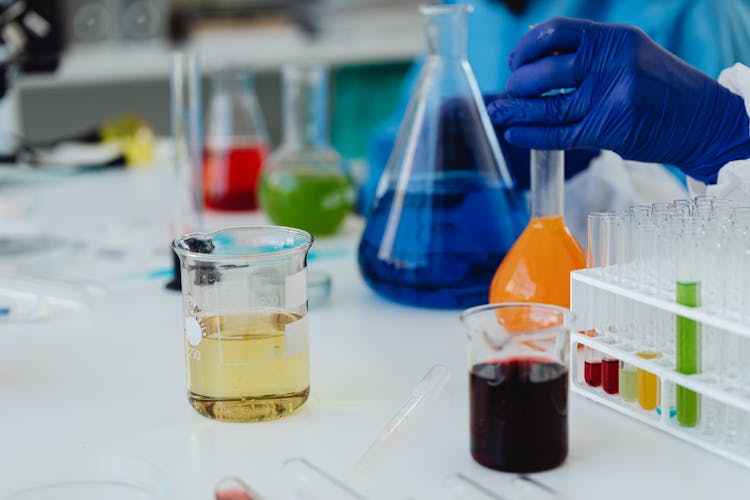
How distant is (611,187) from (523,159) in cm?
13

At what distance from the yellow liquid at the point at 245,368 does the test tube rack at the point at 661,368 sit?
0.87 feet

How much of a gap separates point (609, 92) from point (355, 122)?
309cm

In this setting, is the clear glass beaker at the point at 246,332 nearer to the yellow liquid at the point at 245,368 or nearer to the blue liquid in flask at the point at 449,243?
the yellow liquid at the point at 245,368

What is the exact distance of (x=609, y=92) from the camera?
940mm

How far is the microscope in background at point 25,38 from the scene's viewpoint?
1524 millimetres

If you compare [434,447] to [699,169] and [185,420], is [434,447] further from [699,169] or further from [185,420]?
[699,169]

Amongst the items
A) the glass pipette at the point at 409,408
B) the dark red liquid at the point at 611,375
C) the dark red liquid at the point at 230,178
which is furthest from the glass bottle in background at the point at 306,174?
the dark red liquid at the point at 611,375

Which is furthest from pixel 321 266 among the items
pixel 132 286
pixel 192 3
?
pixel 192 3

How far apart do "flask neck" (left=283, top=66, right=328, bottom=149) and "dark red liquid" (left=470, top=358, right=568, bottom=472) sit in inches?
41.0

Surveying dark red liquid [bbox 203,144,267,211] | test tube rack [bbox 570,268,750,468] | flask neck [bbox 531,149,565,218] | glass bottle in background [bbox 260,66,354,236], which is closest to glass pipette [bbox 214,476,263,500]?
test tube rack [bbox 570,268,750,468]

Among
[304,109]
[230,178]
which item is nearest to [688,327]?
[304,109]

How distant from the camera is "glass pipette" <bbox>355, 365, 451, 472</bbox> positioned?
0.76 m

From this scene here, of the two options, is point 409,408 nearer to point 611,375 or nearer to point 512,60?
point 611,375

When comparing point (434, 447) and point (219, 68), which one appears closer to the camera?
point (434, 447)
